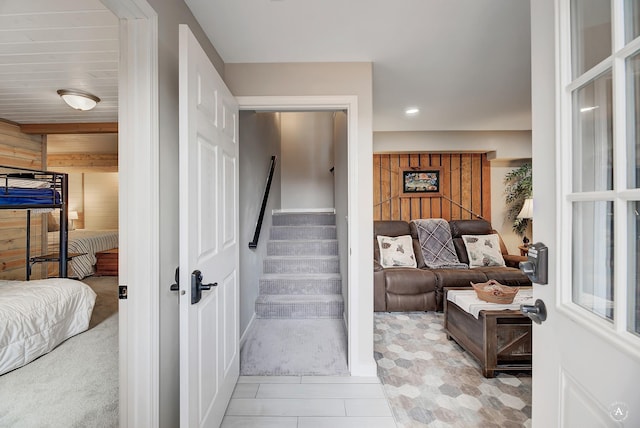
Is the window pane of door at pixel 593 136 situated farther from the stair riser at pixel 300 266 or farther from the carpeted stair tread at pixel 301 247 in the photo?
the carpeted stair tread at pixel 301 247

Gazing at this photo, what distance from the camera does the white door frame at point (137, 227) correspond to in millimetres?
1153

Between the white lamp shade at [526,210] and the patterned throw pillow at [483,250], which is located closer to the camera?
the patterned throw pillow at [483,250]

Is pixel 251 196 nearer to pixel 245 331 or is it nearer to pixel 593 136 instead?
pixel 245 331

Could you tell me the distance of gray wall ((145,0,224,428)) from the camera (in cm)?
125

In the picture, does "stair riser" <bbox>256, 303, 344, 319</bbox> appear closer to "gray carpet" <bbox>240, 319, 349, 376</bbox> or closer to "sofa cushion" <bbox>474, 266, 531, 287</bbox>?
"gray carpet" <bbox>240, 319, 349, 376</bbox>

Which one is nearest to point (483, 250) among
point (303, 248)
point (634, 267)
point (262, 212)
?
point (303, 248)

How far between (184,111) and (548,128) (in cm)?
137

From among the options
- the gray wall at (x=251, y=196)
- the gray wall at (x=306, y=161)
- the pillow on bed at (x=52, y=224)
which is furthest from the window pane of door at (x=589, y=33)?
the pillow on bed at (x=52, y=224)

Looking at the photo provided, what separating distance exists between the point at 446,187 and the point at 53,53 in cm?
500

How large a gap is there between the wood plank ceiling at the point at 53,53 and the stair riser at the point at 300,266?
2.50 metres

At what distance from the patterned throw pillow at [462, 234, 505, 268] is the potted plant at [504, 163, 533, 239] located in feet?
3.10

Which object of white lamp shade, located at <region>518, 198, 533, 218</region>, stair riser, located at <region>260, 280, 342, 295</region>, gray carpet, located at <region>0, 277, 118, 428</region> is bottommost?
gray carpet, located at <region>0, 277, 118, 428</region>

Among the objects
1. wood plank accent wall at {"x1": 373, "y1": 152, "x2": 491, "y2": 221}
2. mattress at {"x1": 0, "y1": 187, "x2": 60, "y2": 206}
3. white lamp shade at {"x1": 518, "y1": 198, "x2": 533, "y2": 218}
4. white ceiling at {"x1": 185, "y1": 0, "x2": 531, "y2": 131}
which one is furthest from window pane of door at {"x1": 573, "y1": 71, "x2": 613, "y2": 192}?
white lamp shade at {"x1": 518, "y1": 198, "x2": 533, "y2": 218}

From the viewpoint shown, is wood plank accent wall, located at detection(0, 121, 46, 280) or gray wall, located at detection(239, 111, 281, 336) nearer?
gray wall, located at detection(239, 111, 281, 336)
